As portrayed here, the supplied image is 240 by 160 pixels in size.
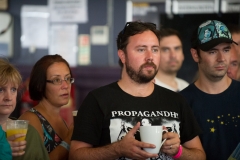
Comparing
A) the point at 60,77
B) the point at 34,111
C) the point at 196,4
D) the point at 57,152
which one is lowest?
the point at 57,152

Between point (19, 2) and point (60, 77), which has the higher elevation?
point (19, 2)

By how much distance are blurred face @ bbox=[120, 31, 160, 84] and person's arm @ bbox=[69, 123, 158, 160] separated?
0.31 m

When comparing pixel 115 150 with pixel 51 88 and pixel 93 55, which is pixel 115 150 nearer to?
pixel 51 88

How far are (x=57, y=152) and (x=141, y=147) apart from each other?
0.63 m

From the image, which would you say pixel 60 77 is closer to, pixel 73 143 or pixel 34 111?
pixel 34 111

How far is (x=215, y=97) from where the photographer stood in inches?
107

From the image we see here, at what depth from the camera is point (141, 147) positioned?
2.12m

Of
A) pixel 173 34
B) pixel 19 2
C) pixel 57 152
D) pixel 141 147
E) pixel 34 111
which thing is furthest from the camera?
pixel 19 2

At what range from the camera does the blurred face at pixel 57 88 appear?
2891mm

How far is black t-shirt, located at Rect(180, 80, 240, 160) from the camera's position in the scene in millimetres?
2602

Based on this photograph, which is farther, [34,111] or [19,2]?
[19,2]

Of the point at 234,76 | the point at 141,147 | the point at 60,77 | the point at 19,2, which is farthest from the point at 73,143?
the point at 19,2

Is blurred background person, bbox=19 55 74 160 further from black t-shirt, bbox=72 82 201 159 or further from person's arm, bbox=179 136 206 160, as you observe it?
person's arm, bbox=179 136 206 160

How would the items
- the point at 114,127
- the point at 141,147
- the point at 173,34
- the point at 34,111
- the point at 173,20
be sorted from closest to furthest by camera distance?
the point at 141,147
the point at 114,127
the point at 34,111
the point at 173,34
the point at 173,20
